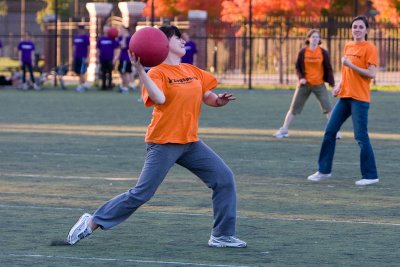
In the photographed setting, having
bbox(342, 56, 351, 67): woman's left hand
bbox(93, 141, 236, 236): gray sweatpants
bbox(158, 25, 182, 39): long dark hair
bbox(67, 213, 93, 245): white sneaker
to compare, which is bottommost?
bbox(67, 213, 93, 245): white sneaker

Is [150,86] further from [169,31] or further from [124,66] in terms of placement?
[124,66]

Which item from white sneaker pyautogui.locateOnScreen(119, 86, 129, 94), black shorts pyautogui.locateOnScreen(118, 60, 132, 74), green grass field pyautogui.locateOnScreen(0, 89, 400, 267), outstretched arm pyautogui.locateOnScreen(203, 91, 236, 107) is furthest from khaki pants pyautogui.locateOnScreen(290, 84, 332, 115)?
white sneaker pyautogui.locateOnScreen(119, 86, 129, 94)

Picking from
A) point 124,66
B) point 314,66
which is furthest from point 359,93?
point 124,66

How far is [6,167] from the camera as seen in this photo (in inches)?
637

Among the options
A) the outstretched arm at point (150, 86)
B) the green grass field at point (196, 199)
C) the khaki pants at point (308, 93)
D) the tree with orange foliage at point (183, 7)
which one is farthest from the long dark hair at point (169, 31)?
the tree with orange foliage at point (183, 7)

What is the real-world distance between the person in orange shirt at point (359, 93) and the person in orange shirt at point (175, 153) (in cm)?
470

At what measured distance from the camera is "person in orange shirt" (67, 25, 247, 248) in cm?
966

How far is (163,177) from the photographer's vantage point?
977cm

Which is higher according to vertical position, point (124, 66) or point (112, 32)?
point (112, 32)

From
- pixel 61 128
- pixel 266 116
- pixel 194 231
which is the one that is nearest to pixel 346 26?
pixel 266 116

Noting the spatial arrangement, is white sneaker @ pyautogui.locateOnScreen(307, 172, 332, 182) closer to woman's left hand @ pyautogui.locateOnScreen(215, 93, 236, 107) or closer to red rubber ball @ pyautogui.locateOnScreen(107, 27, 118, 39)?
woman's left hand @ pyautogui.locateOnScreen(215, 93, 236, 107)

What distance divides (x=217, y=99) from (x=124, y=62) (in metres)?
27.8

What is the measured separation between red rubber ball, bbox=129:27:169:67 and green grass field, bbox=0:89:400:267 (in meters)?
1.57

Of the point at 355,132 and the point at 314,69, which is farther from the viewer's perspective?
the point at 314,69
